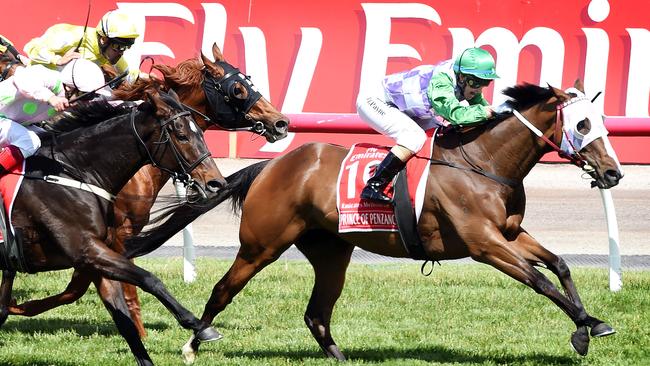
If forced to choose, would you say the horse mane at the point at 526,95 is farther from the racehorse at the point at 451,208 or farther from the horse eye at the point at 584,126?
the horse eye at the point at 584,126

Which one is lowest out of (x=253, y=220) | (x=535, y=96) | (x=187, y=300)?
(x=187, y=300)

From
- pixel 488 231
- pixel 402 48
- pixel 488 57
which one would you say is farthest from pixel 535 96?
pixel 402 48

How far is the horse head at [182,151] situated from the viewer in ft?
21.1

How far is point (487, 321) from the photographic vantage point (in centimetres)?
828

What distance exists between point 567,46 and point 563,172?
149cm

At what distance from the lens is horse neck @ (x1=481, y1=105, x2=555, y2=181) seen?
716cm

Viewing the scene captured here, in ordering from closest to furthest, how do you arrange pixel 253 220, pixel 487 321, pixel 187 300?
1. pixel 253 220
2. pixel 487 321
3. pixel 187 300

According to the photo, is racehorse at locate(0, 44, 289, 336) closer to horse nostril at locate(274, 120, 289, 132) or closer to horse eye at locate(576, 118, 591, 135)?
horse nostril at locate(274, 120, 289, 132)

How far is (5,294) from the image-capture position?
309 inches

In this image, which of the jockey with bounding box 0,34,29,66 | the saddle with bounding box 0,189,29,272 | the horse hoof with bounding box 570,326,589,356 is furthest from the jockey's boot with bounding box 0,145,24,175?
the horse hoof with bounding box 570,326,589,356

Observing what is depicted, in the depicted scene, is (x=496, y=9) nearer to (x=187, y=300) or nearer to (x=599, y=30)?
(x=599, y=30)

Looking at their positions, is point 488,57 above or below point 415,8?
above

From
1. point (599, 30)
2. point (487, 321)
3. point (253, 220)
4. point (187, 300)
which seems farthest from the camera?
point (599, 30)

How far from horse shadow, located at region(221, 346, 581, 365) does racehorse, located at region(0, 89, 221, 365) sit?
3.28 feet
